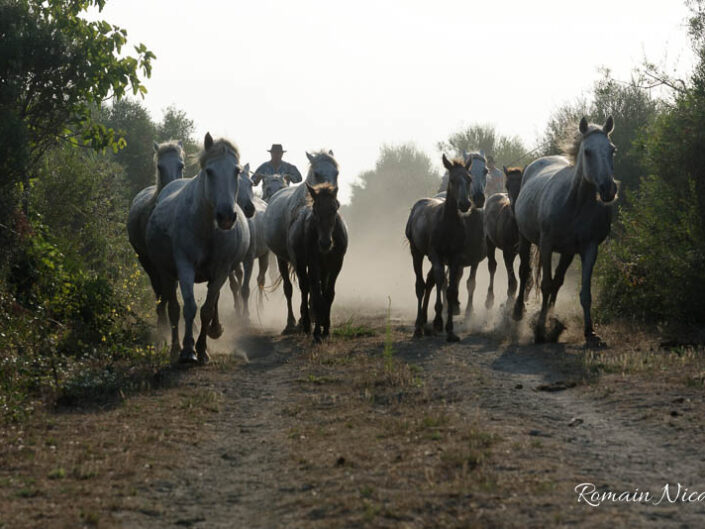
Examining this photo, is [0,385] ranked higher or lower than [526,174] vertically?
lower

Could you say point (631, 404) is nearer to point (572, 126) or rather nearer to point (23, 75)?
point (572, 126)

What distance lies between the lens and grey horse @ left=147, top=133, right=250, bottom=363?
9.40 meters

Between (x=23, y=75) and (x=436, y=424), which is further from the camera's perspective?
(x=23, y=75)

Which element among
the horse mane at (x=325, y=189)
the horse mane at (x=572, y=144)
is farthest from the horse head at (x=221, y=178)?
the horse mane at (x=572, y=144)

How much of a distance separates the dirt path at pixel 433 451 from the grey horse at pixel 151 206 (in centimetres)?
346

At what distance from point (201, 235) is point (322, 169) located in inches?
124

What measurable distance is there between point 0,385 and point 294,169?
12.8 meters

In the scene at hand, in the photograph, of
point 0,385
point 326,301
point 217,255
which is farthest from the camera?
point 326,301

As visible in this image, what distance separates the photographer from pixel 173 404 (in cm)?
748

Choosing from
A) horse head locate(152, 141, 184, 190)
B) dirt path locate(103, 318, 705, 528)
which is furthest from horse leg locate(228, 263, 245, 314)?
dirt path locate(103, 318, 705, 528)

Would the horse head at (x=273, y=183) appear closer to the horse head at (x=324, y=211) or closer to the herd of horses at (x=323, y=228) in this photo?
the herd of horses at (x=323, y=228)

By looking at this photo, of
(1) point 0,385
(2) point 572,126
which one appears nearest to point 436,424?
Result: (1) point 0,385

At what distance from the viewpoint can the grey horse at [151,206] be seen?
39.1ft

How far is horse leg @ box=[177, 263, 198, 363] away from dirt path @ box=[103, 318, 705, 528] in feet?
1.61
